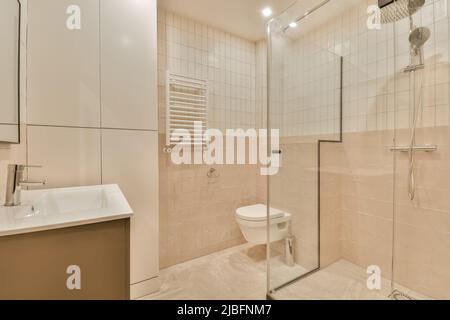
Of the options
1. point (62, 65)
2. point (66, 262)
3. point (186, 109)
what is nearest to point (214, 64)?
point (186, 109)

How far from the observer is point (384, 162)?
1.84 metres

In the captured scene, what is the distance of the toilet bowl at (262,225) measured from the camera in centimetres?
195

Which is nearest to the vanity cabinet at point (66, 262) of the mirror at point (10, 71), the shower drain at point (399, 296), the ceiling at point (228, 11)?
the mirror at point (10, 71)

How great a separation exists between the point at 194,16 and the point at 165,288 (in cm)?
247

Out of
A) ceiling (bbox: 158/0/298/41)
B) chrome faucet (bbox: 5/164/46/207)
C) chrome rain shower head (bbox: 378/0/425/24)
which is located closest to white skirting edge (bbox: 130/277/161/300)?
chrome faucet (bbox: 5/164/46/207)

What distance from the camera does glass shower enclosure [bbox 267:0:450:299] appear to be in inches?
63.4

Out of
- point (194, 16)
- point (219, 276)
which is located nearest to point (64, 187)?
point (219, 276)

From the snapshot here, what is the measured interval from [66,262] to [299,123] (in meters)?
1.90

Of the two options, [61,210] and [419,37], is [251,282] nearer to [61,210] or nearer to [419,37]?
[61,210]

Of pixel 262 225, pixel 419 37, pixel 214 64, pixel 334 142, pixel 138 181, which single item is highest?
pixel 214 64

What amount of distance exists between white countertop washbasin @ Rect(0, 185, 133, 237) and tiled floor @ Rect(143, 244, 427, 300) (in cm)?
97

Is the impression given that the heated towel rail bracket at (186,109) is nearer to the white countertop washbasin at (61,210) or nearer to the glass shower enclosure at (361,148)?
the glass shower enclosure at (361,148)

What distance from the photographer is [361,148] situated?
1.98 metres
